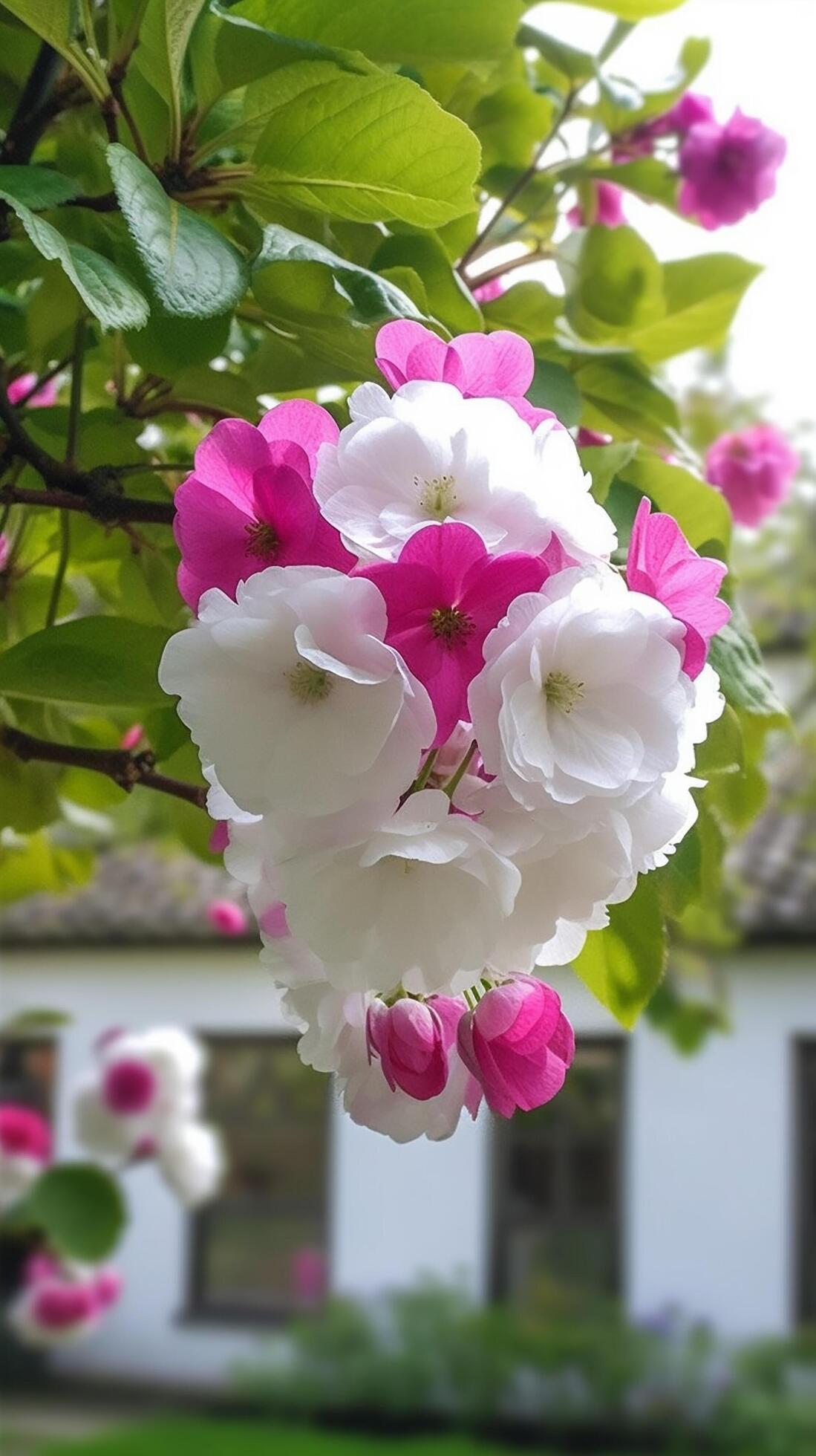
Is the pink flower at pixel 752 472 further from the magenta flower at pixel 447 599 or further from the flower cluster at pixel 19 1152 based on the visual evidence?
the flower cluster at pixel 19 1152

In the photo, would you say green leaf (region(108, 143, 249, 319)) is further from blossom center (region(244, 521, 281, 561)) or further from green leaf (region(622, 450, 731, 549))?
green leaf (region(622, 450, 731, 549))

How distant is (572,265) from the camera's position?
707mm

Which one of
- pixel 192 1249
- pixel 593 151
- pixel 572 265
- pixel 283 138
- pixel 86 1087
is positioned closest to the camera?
pixel 283 138

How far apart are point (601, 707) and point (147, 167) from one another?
21cm

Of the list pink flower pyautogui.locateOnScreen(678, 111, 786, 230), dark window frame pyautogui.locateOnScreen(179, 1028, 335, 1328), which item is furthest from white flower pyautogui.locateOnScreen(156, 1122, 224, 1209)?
dark window frame pyautogui.locateOnScreen(179, 1028, 335, 1328)

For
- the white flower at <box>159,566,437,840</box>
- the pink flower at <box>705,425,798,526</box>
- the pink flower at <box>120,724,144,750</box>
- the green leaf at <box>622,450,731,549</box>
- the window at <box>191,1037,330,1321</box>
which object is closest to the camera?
the white flower at <box>159,566,437,840</box>

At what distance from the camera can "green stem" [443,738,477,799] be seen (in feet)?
1.26

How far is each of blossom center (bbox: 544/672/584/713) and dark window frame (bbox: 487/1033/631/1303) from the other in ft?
24.3

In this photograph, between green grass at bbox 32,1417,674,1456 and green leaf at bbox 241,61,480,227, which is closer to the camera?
green leaf at bbox 241,61,480,227

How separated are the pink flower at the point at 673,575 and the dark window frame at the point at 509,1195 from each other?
7.38 metres

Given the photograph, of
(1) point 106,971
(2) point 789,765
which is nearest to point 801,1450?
(2) point 789,765

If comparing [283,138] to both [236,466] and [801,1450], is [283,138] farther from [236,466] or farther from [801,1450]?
[801,1450]

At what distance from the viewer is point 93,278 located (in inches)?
16.4

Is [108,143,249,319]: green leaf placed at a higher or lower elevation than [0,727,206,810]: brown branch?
higher
